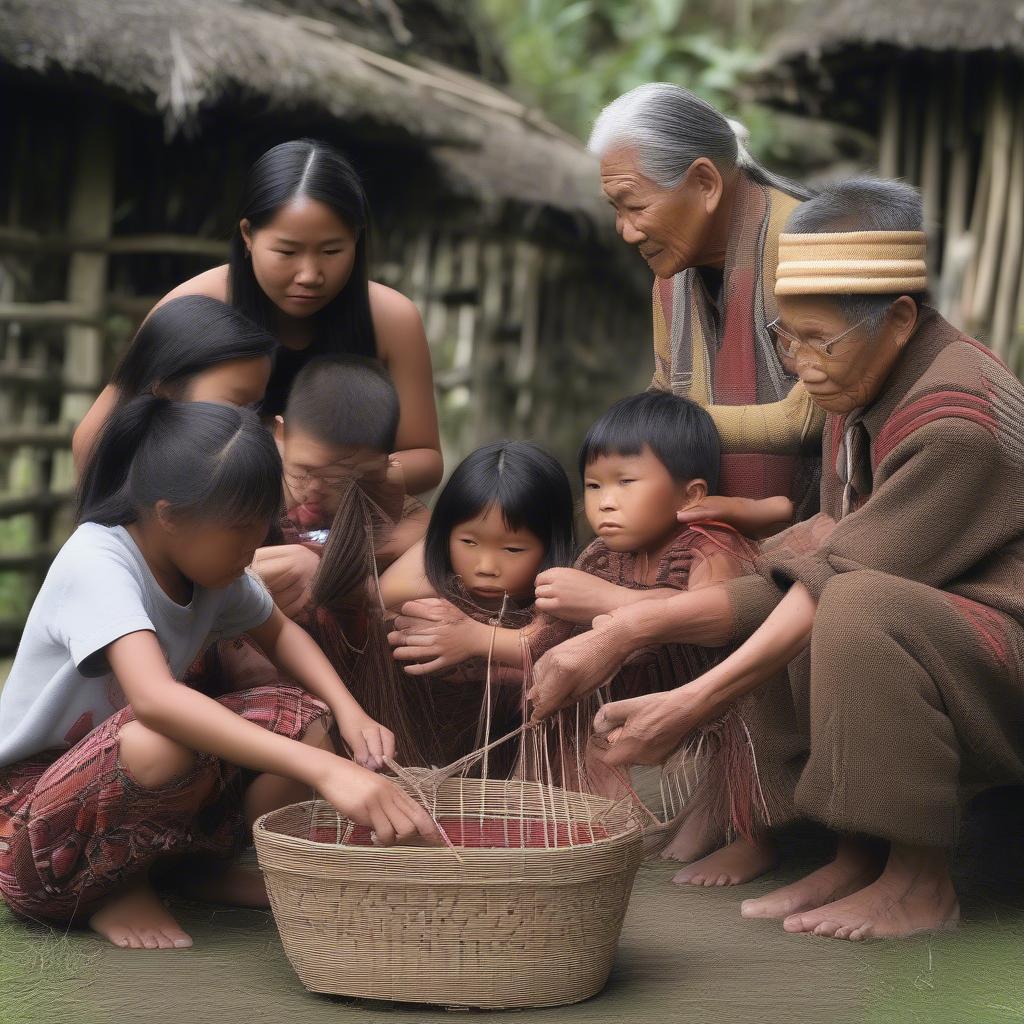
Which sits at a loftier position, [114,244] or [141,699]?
[114,244]

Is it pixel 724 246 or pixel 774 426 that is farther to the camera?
pixel 724 246

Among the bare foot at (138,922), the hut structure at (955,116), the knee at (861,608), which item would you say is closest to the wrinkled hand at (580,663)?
the knee at (861,608)

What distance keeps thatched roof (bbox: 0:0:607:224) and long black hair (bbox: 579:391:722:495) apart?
3504 mm

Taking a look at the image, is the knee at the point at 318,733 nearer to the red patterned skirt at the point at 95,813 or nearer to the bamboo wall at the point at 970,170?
the red patterned skirt at the point at 95,813

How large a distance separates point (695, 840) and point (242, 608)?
1.21 m

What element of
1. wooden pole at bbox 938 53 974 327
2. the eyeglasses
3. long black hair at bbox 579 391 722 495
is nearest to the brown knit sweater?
the eyeglasses

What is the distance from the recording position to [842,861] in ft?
11.1

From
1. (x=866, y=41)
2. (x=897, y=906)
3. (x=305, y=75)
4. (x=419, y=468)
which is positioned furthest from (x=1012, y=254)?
(x=897, y=906)

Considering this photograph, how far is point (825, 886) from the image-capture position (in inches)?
130

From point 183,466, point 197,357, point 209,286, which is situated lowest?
point 183,466

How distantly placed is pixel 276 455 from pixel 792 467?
1.34 m

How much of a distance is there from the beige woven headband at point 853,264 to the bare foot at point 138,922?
1.69 m

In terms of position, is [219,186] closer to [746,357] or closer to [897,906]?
[746,357]

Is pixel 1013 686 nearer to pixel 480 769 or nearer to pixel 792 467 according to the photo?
pixel 792 467
